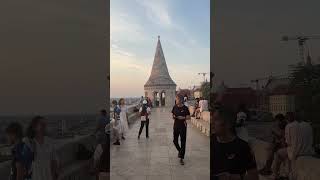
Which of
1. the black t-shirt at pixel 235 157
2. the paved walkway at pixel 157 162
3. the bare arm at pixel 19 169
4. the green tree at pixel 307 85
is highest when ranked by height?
the green tree at pixel 307 85

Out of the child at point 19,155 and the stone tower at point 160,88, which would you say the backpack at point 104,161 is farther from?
the stone tower at point 160,88

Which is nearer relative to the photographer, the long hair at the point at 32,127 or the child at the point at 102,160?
the long hair at the point at 32,127

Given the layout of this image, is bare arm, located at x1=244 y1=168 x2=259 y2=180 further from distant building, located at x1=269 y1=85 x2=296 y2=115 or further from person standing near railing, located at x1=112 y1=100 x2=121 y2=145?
distant building, located at x1=269 y1=85 x2=296 y2=115

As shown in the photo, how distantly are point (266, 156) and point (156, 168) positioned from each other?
2.54m

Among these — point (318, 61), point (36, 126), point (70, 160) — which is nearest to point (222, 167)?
point (36, 126)

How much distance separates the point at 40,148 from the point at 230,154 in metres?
2.10

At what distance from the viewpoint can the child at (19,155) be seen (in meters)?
4.07

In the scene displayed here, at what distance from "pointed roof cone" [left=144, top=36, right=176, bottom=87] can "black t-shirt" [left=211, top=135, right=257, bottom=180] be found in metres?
59.1

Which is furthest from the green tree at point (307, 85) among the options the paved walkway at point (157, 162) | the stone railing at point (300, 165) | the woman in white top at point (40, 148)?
the woman in white top at point (40, 148)

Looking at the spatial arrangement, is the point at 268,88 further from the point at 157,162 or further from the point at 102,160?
the point at 102,160

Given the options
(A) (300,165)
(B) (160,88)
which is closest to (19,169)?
(A) (300,165)

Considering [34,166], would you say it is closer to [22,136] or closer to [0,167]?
[22,136]

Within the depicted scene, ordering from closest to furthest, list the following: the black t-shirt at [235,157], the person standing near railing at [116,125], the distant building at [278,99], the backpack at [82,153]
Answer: the black t-shirt at [235,157] → the backpack at [82,153] → the person standing near railing at [116,125] → the distant building at [278,99]

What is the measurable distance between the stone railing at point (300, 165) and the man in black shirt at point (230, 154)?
194 centimetres
